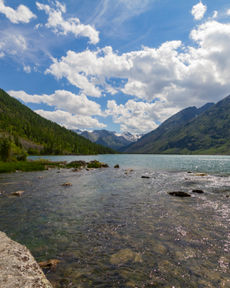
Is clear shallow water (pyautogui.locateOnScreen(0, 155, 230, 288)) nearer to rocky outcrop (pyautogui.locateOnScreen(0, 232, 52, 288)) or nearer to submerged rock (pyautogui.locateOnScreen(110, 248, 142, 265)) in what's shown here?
submerged rock (pyautogui.locateOnScreen(110, 248, 142, 265))

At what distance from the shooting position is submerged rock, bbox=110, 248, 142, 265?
30.0 ft

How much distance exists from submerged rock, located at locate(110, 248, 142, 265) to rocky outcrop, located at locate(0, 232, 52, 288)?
157 inches

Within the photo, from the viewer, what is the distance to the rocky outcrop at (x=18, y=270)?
5762 millimetres

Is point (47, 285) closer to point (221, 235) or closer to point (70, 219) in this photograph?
point (70, 219)

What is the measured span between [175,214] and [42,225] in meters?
12.1

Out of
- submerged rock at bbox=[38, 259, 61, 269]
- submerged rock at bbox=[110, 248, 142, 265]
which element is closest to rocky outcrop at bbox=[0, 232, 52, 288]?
submerged rock at bbox=[38, 259, 61, 269]

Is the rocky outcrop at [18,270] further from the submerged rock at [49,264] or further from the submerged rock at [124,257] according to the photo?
the submerged rock at [124,257]

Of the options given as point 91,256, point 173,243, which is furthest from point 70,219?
point 173,243

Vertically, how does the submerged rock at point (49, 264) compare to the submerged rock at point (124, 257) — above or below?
above

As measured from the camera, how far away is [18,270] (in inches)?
259

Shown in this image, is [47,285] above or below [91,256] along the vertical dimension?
above

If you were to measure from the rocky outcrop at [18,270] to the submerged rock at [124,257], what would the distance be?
3.99 metres

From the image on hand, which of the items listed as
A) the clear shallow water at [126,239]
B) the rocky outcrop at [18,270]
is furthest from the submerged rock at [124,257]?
the rocky outcrop at [18,270]

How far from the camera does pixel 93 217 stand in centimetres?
1538
